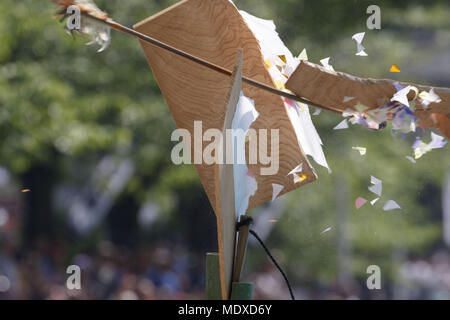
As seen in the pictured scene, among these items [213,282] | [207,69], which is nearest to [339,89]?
[207,69]

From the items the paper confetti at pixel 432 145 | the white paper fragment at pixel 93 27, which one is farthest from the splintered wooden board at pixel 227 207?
the paper confetti at pixel 432 145

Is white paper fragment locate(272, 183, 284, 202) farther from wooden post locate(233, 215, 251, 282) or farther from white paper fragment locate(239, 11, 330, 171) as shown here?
wooden post locate(233, 215, 251, 282)

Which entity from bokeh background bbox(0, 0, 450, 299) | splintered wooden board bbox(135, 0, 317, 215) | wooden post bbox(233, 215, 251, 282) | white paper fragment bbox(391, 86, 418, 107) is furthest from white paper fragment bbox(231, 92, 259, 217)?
bokeh background bbox(0, 0, 450, 299)

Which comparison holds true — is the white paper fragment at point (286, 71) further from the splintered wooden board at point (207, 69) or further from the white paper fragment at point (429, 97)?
the white paper fragment at point (429, 97)

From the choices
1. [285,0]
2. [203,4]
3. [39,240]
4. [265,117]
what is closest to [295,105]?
[265,117]

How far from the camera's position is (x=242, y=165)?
1.34m

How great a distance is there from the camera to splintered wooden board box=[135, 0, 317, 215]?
154 centimetres

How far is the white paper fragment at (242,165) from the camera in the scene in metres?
1.30

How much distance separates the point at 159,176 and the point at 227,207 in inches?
224

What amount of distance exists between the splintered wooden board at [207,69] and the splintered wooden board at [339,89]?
0.23 meters

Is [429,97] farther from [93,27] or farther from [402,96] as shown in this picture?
[93,27]

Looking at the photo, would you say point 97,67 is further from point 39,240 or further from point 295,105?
point 295,105

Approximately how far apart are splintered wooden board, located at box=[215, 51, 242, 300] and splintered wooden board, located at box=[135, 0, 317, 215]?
34 centimetres

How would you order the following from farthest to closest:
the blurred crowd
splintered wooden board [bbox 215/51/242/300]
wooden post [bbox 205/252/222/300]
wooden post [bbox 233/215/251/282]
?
the blurred crowd < wooden post [bbox 205/252/222/300] < wooden post [bbox 233/215/251/282] < splintered wooden board [bbox 215/51/242/300]
